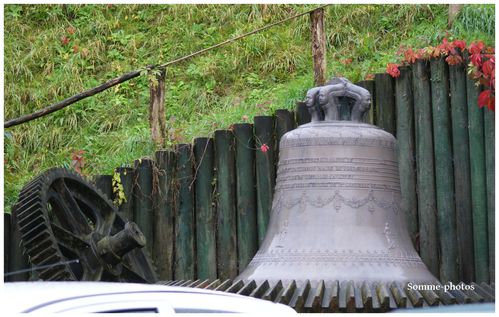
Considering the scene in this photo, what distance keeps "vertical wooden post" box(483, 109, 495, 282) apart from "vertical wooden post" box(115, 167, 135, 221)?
3.05 m

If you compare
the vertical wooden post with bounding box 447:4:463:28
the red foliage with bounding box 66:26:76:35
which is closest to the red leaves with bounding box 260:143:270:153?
the vertical wooden post with bounding box 447:4:463:28

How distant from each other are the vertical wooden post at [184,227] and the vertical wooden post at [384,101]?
169cm

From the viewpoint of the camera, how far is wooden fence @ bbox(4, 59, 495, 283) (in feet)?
29.5

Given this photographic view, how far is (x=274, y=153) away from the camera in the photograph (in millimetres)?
9305

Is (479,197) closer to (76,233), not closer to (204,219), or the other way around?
(204,219)

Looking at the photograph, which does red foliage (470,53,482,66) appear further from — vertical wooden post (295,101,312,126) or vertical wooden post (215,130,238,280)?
vertical wooden post (215,130,238,280)

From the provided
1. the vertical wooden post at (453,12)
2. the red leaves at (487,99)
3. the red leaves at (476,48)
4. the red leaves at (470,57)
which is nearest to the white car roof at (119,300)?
the red leaves at (487,99)

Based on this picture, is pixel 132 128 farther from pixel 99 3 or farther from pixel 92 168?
pixel 99 3

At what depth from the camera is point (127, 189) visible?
9.44 metres

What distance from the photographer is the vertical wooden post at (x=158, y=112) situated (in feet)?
32.3

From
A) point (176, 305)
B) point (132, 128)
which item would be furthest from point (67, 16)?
point (176, 305)

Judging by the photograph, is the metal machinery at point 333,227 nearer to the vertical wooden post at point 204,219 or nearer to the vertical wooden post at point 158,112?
the vertical wooden post at point 204,219

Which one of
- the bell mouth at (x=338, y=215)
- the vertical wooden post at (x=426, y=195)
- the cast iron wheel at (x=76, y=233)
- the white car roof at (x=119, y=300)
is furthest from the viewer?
the vertical wooden post at (x=426, y=195)

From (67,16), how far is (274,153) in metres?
5.63
